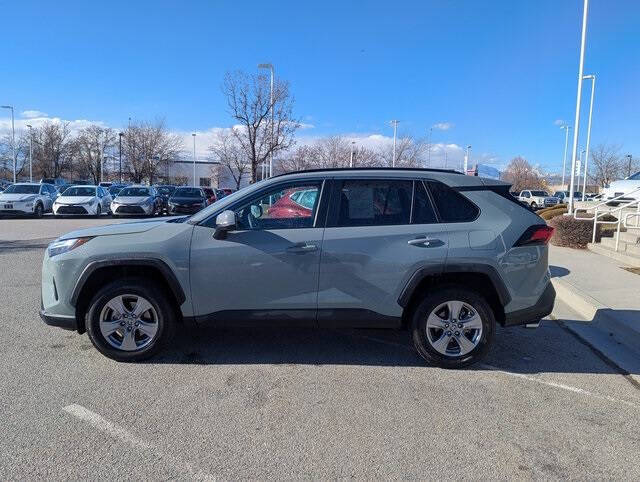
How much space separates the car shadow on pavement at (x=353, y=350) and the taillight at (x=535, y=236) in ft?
3.97

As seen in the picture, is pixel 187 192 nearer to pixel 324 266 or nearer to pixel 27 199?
pixel 27 199

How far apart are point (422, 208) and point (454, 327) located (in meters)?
1.13

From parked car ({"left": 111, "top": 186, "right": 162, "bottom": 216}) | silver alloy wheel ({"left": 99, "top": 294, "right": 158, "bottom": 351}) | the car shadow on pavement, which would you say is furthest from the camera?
parked car ({"left": 111, "top": 186, "right": 162, "bottom": 216})

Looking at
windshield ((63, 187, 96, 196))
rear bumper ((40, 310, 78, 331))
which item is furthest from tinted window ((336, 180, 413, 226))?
windshield ((63, 187, 96, 196))

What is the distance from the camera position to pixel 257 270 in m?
4.38

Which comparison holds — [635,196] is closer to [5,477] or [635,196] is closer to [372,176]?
[372,176]

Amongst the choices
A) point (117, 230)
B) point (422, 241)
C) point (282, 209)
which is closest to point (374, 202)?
point (422, 241)

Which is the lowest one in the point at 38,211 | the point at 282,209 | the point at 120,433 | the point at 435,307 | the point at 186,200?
the point at 120,433

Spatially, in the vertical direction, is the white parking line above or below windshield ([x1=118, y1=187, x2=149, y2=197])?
below

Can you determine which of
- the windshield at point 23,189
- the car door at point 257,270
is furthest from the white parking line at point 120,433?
the windshield at point 23,189

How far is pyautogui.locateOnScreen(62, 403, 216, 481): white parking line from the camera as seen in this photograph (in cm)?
289

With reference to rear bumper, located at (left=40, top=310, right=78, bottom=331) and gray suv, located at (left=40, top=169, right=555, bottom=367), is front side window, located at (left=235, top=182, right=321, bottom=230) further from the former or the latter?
rear bumper, located at (left=40, top=310, right=78, bottom=331)

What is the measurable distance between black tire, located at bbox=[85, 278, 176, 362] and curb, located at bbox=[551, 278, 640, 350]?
489cm

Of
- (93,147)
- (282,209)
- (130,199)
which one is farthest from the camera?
(93,147)
